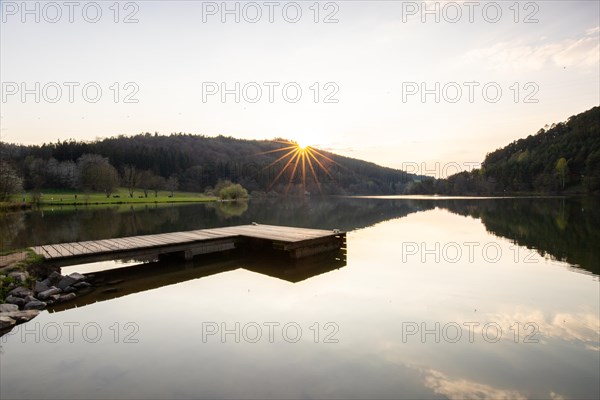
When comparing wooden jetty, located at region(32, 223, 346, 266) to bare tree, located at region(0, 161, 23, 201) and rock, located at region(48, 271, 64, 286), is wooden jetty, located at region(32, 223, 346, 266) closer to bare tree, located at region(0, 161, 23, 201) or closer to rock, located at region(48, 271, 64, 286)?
rock, located at region(48, 271, 64, 286)

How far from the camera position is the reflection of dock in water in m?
11.9

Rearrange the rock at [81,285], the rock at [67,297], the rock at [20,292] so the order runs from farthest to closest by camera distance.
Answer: the rock at [81,285]
the rock at [67,297]
the rock at [20,292]

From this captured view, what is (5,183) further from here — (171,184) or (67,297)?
(171,184)

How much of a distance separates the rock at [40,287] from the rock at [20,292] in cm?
29

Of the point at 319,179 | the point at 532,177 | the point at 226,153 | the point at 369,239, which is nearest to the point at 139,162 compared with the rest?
the point at 226,153

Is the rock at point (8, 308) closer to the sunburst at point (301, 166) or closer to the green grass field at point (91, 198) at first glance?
the green grass field at point (91, 198)

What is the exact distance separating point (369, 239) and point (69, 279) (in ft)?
56.4

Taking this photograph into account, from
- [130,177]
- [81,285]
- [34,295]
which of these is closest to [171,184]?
[130,177]

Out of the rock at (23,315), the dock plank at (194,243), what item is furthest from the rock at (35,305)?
the dock plank at (194,243)

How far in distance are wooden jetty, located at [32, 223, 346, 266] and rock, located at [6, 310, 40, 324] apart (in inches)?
130

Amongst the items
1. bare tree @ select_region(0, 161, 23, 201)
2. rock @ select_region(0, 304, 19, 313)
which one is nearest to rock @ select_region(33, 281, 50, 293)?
rock @ select_region(0, 304, 19, 313)

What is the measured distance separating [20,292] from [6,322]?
1.94 m

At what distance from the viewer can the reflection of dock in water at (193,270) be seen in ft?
39.1

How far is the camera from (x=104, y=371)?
6.65 meters
